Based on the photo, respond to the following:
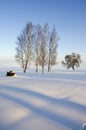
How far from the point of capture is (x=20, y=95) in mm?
8008

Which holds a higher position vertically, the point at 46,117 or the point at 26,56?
the point at 26,56

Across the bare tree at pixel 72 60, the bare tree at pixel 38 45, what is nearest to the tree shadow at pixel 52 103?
the bare tree at pixel 38 45

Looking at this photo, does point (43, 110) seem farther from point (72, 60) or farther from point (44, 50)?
point (72, 60)

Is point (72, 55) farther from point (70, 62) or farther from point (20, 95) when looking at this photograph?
point (20, 95)

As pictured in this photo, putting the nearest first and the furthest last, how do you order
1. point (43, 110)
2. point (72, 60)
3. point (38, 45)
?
point (43, 110)
point (38, 45)
point (72, 60)

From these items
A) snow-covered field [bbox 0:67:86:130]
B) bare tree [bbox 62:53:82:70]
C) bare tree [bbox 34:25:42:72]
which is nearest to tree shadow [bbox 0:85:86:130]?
snow-covered field [bbox 0:67:86:130]

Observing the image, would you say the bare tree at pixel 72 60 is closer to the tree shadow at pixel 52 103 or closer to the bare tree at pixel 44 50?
the bare tree at pixel 44 50

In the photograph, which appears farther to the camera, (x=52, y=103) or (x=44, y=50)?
(x=44, y=50)

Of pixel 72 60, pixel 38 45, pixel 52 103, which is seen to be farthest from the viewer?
pixel 72 60

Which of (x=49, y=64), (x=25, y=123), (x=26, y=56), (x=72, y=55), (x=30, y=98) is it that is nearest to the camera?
(x=25, y=123)

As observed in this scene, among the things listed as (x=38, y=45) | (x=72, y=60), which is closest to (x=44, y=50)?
(x=38, y=45)

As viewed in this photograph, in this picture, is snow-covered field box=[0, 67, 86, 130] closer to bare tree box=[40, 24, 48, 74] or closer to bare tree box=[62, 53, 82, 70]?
bare tree box=[40, 24, 48, 74]

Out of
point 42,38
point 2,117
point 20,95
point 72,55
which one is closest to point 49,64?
point 42,38

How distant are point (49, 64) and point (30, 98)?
27.9 meters
